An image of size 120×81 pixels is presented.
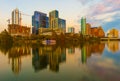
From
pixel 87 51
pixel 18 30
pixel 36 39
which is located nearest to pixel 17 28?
pixel 18 30

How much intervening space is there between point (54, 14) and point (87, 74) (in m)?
151

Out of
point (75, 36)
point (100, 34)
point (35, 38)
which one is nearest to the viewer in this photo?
point (35, 38)

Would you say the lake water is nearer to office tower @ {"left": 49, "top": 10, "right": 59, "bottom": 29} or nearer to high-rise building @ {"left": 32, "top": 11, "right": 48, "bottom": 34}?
office tower @ {"left": 49, "top": 10, "right": 59, "bottom": 29}

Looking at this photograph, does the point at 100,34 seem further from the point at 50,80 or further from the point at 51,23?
the point at 50,80

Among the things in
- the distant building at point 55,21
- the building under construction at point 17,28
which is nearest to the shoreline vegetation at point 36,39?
the building under construction at point 17,28

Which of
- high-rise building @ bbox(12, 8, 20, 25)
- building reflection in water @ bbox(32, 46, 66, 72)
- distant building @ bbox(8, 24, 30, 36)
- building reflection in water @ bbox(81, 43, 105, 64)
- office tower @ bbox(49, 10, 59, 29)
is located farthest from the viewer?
office tower @ bbox(49, 10, 59, 29)

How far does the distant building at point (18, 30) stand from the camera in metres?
125

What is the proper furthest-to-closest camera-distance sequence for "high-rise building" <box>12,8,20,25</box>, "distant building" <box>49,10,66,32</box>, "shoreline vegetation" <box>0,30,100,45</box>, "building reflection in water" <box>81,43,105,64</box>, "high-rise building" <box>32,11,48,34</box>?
"high-rise building" <box>32,11,48,34</box> < "distant building" <box>49,10,66,32</box> < "high-rise building" <box>12,8,20,25</box> < "shoreline vegetation" <box>0,30,100,45</box> < "building reflection in water" <box>81,43,105,64</box>

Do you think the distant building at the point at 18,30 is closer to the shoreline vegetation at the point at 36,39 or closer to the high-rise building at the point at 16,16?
the shoreline vegetation at the point at 36,39

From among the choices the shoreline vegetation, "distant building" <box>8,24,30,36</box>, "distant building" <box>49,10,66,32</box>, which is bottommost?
the shoreline vegetation

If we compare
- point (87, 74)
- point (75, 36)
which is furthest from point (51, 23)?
point (87, 74)

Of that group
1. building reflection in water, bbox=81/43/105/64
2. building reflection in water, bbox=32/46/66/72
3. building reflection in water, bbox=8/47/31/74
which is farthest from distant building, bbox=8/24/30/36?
building reflection in water, bbox=32/46/66/72

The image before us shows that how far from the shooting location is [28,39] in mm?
111875

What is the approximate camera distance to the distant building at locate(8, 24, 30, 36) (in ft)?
410
